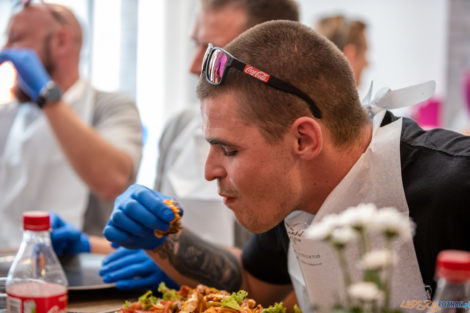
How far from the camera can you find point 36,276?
2.96ft

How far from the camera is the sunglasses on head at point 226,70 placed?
985 mm

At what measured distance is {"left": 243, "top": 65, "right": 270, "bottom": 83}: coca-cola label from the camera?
0.99 m

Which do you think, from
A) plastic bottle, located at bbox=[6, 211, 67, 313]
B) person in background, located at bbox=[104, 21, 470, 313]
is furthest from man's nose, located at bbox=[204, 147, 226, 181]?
plastic bottle, located at bbox=[6, 211, 67, 313]

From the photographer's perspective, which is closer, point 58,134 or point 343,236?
point 343,236

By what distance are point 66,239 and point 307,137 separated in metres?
0.78

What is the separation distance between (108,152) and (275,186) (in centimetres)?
116

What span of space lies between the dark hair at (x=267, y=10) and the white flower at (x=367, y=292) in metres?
1.38

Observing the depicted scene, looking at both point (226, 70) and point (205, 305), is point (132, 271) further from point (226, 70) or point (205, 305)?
point (226, 70)

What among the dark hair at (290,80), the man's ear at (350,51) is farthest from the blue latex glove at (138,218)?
the man's ear at (350,51)

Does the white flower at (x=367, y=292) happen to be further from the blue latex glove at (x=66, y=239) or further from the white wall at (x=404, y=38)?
the white wall at (x=404, y=38)

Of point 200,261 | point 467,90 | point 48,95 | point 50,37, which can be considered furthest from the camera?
point 467,90

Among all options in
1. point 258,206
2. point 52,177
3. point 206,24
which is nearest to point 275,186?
point 258,206

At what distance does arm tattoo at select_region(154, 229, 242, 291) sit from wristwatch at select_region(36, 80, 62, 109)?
0.93 metres

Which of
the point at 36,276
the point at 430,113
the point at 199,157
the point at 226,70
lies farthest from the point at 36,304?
the point at 430,113
